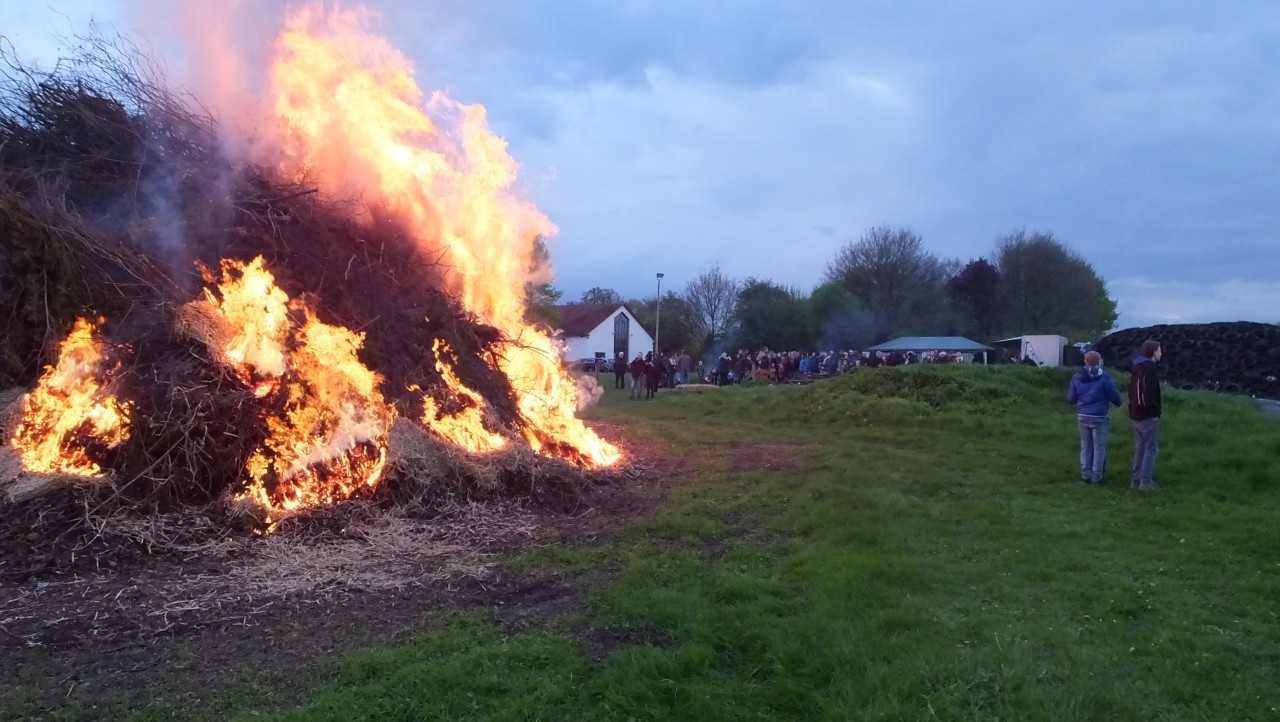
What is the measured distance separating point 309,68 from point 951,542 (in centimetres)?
872

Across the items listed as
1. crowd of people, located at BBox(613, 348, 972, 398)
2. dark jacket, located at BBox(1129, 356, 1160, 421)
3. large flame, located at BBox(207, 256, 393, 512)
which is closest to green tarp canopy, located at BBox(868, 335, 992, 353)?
crowd of people, located at BBox(613, 348, 972, 398)

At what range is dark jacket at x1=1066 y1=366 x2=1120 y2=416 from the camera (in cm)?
986

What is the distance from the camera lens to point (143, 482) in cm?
699

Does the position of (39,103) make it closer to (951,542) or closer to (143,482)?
(143,482)

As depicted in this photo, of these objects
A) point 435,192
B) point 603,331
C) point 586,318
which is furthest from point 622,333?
point 435,192

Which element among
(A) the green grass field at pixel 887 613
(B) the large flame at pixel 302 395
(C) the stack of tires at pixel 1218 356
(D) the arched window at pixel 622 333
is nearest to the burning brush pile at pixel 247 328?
(B) the large flame at pixel 302 395

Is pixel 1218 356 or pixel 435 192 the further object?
pixel 1218 356

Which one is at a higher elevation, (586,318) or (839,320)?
(586,318)

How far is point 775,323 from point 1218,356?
97.4 feet

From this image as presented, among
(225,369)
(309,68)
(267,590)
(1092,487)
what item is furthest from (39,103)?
(1092,487)

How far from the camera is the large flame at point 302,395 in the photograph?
7.55m

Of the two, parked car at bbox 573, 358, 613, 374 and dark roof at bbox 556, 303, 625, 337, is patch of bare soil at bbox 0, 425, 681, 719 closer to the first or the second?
parked car at bbox 573, 358, 613, 374

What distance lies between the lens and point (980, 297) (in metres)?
52.9

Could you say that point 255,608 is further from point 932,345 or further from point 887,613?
point 932,345
